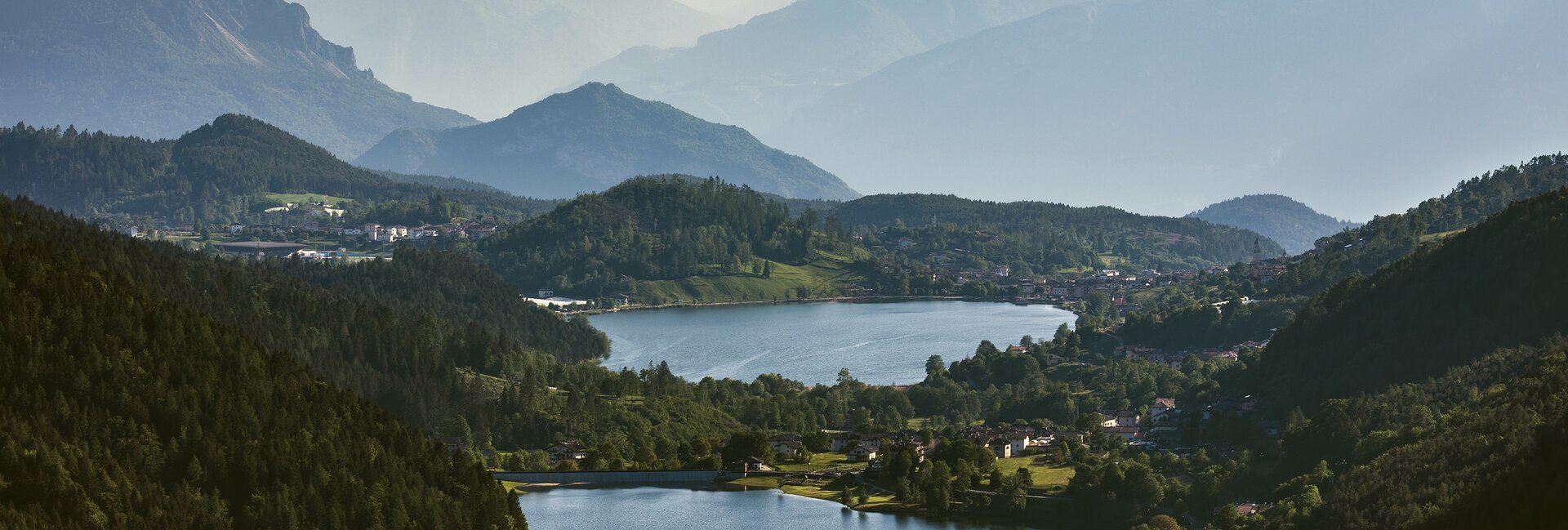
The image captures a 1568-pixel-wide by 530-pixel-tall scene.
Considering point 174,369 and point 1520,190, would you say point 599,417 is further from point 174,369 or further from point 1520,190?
point 1520,190

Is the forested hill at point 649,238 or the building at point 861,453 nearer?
the building at point 861,453

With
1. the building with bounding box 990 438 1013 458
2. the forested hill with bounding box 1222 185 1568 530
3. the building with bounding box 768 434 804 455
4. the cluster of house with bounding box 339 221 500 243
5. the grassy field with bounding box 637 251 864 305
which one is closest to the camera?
the forested hill with bounding box 1222 185 1568 530

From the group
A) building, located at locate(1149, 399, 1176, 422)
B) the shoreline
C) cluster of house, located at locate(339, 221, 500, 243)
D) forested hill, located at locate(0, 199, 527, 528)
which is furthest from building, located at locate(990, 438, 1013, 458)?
cluster of house, located at locate(339, 221, 500, 243)

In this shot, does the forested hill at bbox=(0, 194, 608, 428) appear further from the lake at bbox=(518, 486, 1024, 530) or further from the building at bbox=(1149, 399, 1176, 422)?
the building at bbox=(1149, 399, 1176, 422)

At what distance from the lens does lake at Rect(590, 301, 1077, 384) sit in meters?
106

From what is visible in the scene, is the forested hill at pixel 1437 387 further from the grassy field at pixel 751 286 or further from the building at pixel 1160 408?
the grassy field at pixel 751 286

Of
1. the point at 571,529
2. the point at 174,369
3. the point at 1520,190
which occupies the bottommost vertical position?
the point at 571,529

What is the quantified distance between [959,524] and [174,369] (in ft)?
72.9

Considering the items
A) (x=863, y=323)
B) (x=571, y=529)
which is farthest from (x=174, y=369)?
(x=863, y=323)

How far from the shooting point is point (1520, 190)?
12431 centimetres

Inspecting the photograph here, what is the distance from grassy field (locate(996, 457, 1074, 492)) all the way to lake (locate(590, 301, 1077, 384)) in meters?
34.3

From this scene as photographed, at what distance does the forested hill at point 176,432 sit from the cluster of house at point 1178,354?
51.8 metres

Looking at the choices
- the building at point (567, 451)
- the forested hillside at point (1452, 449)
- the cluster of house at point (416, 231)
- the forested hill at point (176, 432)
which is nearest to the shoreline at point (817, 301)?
the cluster of house at point (416, 231)

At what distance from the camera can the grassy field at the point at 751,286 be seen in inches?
6260
